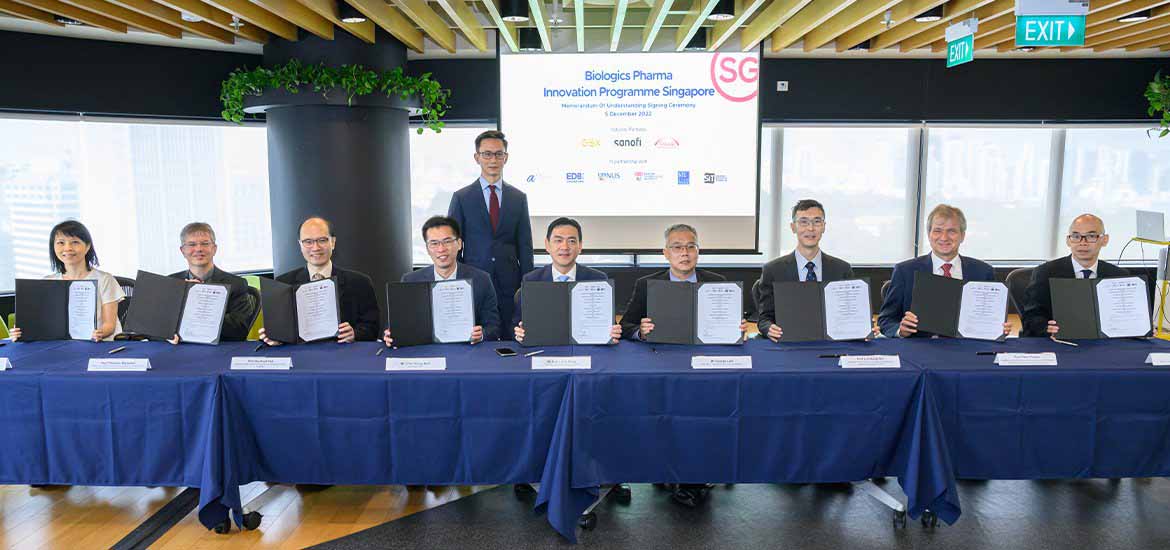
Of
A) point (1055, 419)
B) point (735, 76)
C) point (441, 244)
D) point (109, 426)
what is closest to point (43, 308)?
point (109, 426)

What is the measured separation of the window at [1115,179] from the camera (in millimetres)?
8086

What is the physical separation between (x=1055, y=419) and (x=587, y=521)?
188 centimetres

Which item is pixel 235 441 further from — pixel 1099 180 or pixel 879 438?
pixel 1099 180

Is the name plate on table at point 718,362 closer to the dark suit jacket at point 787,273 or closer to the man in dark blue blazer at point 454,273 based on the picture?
the dark suit jacket at point 787,273

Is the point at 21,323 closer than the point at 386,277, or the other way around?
the point at 21,323

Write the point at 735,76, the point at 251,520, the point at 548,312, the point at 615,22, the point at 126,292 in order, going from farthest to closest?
the point at 735,76, the point at 615,22, the point at 126,292, the point at 548,312, the point at 251,520

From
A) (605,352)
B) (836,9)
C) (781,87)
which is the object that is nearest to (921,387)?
(605,352)

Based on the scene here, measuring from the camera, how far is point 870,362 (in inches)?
113

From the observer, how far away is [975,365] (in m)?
2.88

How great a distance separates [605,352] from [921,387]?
1243 millimetres

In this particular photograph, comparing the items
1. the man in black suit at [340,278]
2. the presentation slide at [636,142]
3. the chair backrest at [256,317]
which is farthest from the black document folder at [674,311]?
the presentation slide at [636,142]

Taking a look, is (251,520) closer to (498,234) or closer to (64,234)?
(64,234)

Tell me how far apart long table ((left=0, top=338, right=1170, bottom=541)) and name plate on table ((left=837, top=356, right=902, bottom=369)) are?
0.13ft

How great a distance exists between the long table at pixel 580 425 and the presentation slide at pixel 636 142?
3.75 m
